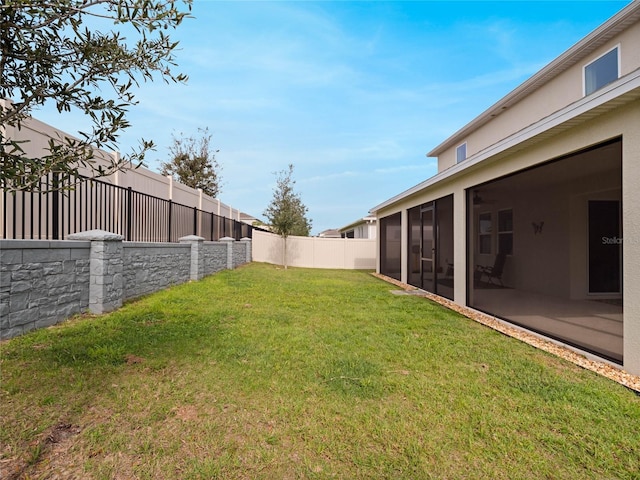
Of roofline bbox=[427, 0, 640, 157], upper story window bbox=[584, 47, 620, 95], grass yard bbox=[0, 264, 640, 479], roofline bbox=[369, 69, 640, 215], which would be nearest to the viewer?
grass yard bbox=[0, 264, 640, 479]

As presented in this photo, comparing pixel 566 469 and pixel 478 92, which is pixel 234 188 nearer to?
pixel 478 92

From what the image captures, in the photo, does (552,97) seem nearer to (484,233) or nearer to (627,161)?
Answer: (484,233)

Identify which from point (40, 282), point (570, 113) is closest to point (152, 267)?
point (40, 282)

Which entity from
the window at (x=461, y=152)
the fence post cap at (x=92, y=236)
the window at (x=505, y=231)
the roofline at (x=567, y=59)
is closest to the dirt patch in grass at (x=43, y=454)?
the fence post cap at (x=92, y=236)

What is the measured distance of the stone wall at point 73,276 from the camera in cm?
371

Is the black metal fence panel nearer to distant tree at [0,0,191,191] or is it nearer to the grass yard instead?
distant tree at [0,0,191,191]

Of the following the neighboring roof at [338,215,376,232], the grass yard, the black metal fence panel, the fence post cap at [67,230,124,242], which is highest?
the neighboring roof at [338,215,376,232]

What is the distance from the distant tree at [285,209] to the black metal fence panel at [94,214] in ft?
20.8

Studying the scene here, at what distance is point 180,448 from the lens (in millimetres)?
2084

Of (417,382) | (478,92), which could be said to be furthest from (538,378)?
(478,92)

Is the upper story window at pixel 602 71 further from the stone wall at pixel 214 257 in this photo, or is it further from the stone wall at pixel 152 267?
the stone wall at pixel 214 257

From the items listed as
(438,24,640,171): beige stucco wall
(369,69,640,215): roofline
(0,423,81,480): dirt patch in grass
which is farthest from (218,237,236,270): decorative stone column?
(0,423,81,480): dirt patch in grass

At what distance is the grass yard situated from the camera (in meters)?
1.97

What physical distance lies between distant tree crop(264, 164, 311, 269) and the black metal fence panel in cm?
634
